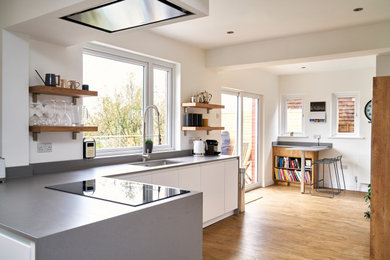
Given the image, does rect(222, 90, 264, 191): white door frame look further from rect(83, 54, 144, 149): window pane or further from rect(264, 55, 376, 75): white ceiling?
rect(83, 54, 144, 149): window pane

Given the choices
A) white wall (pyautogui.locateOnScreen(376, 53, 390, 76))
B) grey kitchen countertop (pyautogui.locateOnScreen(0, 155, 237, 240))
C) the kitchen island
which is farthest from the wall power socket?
white wall (pyautogui.locateOnScreen(376, 53, 390, 76))

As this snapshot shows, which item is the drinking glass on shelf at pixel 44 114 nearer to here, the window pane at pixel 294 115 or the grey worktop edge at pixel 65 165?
the grey worktop edge at pixel 65 165

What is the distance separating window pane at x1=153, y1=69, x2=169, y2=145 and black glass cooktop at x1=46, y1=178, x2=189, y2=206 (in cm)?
195

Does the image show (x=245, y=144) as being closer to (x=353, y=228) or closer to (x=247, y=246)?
(x=353, y=228)

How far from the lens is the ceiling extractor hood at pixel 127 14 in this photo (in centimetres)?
184

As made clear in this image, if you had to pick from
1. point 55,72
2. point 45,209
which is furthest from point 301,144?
point 45,209

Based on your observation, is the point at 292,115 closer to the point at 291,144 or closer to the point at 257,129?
the point at 291,144

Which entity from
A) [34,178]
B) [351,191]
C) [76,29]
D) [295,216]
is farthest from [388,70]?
[34,178]

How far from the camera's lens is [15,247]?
4.36 feet

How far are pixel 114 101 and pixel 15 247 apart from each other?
2.45 m

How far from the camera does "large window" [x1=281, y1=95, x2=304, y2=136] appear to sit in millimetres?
7293

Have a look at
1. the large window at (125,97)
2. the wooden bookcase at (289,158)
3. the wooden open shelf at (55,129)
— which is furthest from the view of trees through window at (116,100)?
the wooden bookcase at (289,158)

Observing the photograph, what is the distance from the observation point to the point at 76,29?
7.89ft

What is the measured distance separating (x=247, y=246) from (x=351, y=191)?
12.9 ft
